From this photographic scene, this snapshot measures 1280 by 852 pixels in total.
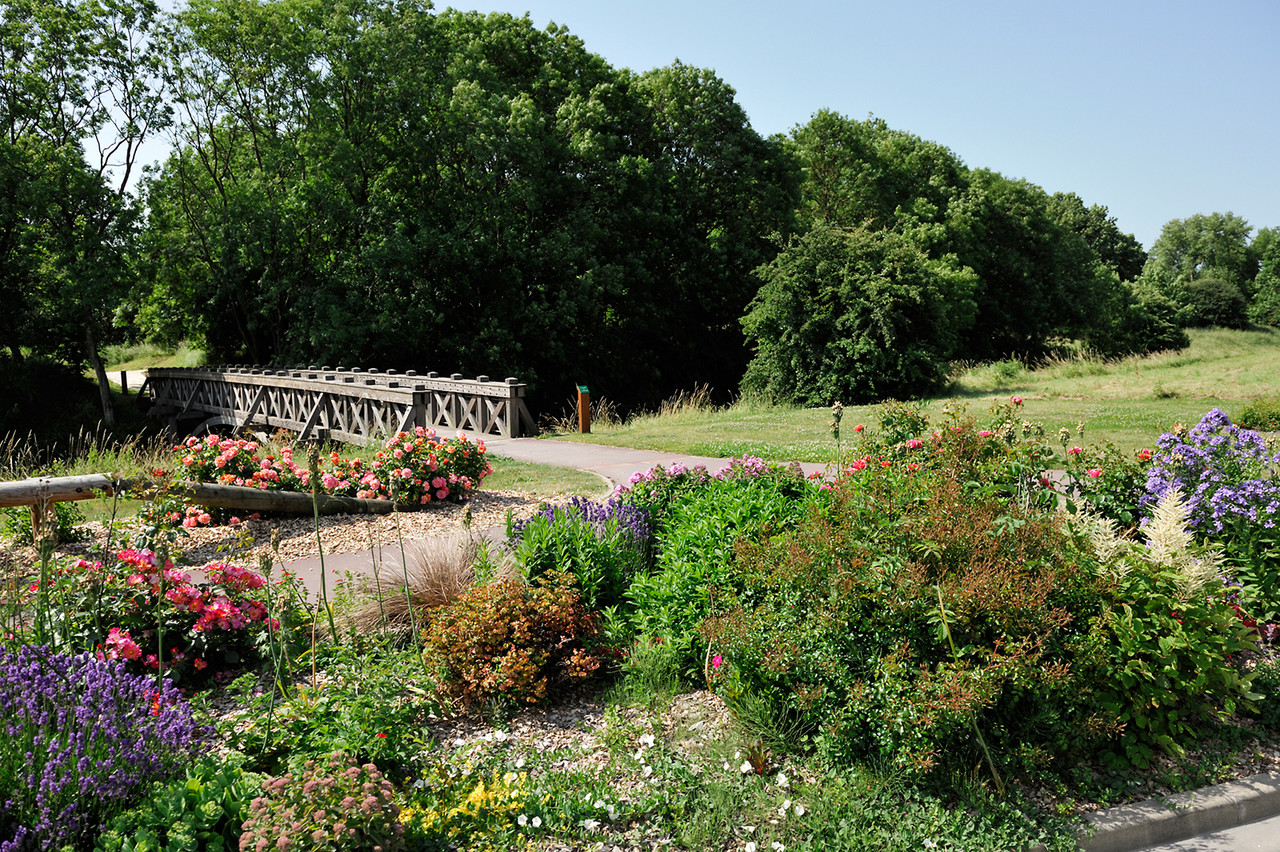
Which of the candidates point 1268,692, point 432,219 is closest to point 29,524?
point 1268,692

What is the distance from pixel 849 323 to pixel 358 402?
12271 millimetres

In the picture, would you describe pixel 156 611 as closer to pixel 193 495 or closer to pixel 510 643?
pixel 510 643

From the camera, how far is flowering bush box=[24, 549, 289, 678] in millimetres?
3754

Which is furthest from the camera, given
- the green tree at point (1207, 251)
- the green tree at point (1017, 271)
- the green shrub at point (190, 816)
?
the green tree at point (1207, 251)

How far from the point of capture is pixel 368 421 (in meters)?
15.5

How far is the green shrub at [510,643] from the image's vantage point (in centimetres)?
391

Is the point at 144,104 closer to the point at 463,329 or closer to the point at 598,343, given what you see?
the point at 463,329

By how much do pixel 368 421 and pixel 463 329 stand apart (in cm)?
1081

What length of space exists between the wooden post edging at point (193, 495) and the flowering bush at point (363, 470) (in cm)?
15

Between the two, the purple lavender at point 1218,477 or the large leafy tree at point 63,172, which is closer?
the purple lavender at point 1218,477

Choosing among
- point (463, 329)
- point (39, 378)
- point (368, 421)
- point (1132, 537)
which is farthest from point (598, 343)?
point (1132, 537)

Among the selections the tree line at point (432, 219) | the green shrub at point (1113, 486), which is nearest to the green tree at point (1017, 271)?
the tree line at point (432, 219)

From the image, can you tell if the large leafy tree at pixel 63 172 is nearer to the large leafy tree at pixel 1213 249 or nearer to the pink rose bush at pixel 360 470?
the pink rose bush at pixel 360 470

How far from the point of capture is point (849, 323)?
826 inches
